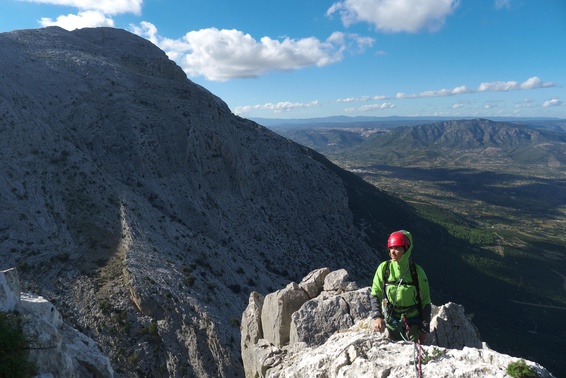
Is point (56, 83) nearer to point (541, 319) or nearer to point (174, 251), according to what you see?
point (174, 251)

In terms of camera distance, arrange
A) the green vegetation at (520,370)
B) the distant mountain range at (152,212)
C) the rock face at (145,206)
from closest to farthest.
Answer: the green vegetation at (520,370)
the rock face at (145,206)
the distant mountain range at (152,212)

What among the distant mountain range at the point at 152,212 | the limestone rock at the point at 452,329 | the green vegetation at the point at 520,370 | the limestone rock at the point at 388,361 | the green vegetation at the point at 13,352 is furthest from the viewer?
the distant mountain range at the point at 152,212

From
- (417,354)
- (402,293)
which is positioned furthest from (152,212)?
(417,354)

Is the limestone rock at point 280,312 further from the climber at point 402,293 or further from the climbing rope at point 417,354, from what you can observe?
the climbing rope at point 417,354

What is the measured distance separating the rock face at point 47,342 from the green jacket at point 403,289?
14.9 meters

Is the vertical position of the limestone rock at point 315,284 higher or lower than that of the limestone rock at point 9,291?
lower

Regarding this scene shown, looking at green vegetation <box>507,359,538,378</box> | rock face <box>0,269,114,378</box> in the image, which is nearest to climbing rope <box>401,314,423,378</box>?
green vegetation <box>507,359,538,378</box>

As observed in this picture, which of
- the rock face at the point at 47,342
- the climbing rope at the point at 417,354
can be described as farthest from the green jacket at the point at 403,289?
the rock face at the point at 47,342

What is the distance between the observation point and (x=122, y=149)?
71.4m

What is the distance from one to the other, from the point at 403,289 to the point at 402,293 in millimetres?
163

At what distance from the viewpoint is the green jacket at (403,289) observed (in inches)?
493

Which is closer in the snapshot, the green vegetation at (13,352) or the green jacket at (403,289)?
the green jacket at (403,289)

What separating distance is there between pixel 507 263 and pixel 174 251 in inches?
6972

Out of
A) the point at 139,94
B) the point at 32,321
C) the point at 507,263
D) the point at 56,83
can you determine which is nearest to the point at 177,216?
the point at 139,94
